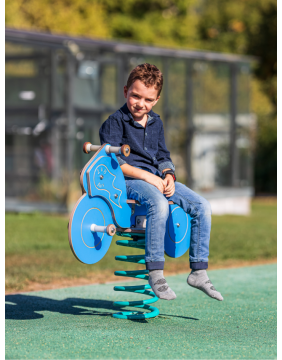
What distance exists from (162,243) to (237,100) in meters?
15.0

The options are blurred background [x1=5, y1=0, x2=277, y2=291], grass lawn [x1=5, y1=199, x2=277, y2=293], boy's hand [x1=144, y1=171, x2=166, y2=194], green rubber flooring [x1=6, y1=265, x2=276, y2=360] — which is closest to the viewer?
green rubber flooring [x1=6, y1=265, x2=276, y2=360]

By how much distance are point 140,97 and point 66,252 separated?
5.96 metres

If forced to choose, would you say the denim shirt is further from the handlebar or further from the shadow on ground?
the shadow on ground

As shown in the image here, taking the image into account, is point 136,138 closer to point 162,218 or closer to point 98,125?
point 162,218

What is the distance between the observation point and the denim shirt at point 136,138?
5125 millimetres

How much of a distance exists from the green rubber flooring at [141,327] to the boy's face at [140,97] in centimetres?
172

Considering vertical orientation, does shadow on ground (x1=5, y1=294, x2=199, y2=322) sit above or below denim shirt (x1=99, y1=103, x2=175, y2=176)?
below

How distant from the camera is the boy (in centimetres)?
485

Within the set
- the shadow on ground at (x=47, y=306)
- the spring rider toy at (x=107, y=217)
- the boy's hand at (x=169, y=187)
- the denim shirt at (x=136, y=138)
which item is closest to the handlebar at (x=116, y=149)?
the spring rider toy at (x=107, y=217)

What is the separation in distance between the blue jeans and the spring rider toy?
107 mm

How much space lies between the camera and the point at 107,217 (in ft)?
16.4

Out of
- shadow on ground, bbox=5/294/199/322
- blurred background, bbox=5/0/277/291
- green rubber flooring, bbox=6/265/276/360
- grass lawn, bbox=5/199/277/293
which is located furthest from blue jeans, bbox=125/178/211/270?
blurred background, bbox=5/0/277/291

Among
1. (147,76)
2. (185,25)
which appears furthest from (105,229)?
(185,25)
